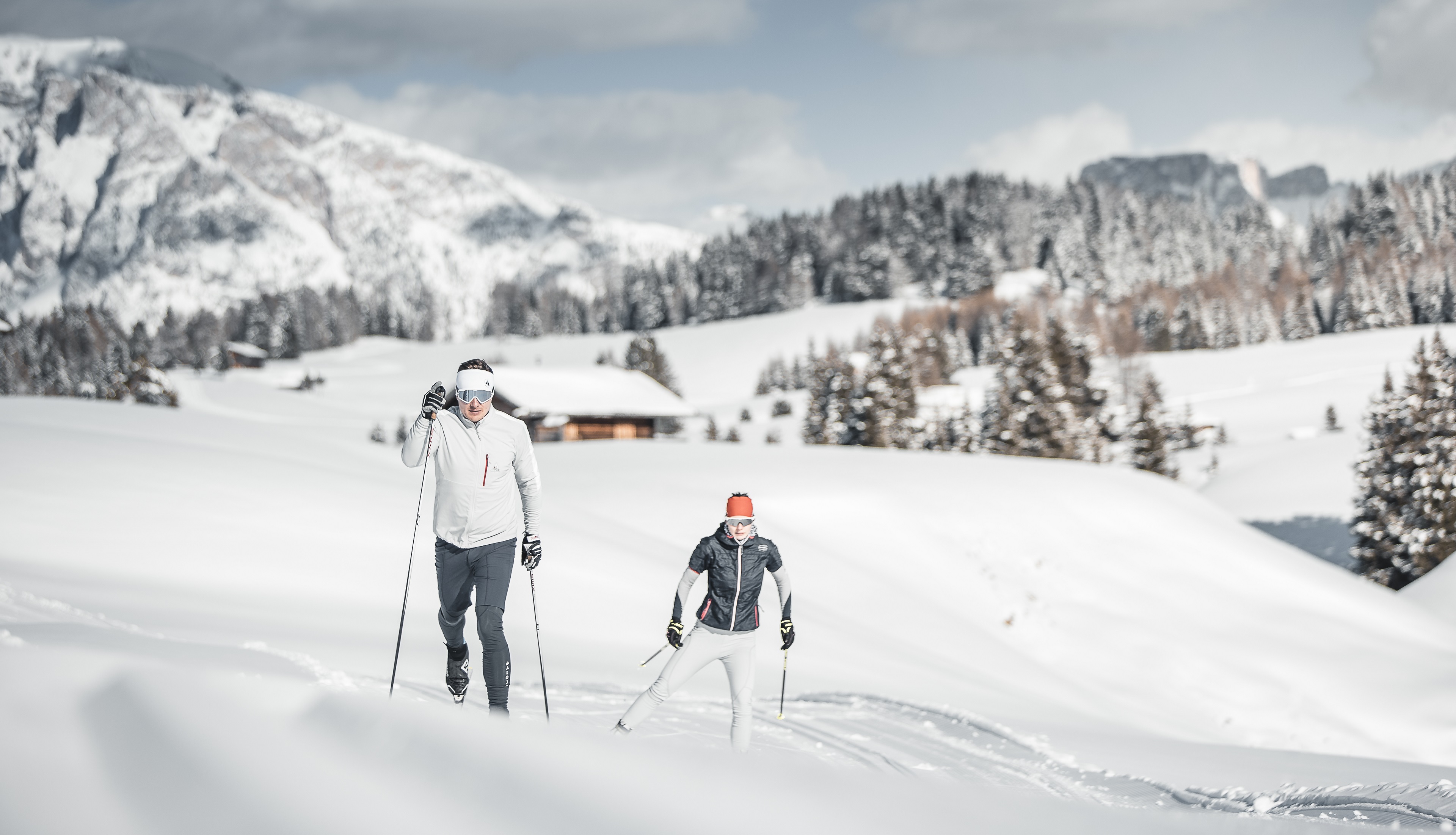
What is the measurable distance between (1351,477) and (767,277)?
320 ft

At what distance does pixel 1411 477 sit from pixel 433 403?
3635 centimetres

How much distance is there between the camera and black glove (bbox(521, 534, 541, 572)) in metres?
5.59

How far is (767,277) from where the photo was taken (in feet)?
447

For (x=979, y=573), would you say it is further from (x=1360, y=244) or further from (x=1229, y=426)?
→ (x=1360, y=244)

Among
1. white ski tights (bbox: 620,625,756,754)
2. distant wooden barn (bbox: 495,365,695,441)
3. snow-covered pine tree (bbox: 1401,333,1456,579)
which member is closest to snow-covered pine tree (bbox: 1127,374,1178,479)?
snow-covered pine tree (bbox: 1401,333,1456,579)

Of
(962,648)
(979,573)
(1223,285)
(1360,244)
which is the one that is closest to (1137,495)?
(979,573)

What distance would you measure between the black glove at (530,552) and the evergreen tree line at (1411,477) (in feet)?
112

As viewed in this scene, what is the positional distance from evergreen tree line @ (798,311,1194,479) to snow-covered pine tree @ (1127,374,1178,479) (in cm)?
5

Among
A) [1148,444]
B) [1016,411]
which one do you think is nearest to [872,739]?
[1016,411]

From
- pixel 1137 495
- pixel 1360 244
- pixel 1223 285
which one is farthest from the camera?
pixel 1360 244

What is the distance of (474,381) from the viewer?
550cm

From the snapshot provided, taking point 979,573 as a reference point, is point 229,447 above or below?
above

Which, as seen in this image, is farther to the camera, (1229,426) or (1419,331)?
(1419,331)

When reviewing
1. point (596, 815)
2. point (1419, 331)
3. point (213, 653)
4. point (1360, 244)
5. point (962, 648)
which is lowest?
point (962, 648)
